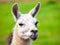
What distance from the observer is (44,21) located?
1227 millimetres

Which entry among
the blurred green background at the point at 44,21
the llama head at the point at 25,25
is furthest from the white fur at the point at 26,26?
the blurred green background at the point at 44,21

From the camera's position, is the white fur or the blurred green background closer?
the white fur

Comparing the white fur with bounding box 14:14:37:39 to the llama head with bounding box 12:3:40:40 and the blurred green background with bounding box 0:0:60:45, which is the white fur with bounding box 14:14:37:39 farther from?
the blurred green background with bounding box 0:0:60:45

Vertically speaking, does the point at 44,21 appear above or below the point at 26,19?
above

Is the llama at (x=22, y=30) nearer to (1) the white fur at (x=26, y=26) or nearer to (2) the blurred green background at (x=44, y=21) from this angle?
(1) the white fur at (x=26, y=26)

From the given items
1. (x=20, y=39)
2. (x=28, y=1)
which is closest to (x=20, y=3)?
(x=28, y=1)

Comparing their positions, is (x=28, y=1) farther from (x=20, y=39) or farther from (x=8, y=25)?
(x=20, y=39)

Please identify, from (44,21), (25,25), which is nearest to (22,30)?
(25,25)

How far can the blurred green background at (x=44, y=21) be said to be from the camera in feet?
3.84

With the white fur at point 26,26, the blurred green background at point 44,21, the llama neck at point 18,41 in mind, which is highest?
the blurred green background at point 44,21

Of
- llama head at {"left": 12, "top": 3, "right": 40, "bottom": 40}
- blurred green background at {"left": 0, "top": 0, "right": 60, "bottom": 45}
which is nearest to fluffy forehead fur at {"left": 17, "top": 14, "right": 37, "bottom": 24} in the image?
llama head at {"left": 12, "top": 3, "right": 40, "bottom": 40}

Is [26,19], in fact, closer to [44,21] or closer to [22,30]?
[22,30]

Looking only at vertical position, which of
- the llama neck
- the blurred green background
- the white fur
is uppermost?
the blurred green background

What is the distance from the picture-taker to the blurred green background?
3.84 ft
